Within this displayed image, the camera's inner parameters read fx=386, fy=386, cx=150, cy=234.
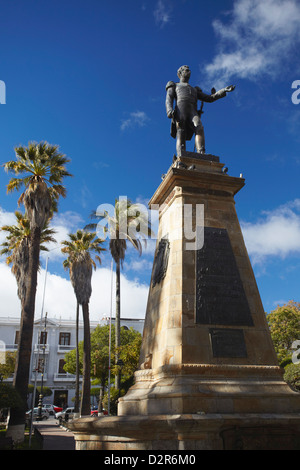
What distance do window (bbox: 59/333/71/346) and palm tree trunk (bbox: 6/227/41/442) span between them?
40036 mm

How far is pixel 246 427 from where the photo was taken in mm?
5945

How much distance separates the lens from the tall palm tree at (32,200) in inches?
650

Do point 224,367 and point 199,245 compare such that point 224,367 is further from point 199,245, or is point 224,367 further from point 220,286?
point 199,245

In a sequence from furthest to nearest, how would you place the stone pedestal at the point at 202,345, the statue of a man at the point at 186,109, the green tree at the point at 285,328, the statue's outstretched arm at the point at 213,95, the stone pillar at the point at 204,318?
the green tree at the point at 285,328, the statue's outstretched arm at the point at 213,95, the statue of a man at the point at 186,109, the stone pillar at the point at 204,318, the stone pedestal at the point at 202,345

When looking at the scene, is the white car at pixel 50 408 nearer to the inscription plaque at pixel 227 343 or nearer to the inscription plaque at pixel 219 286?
the inscription plaque at pixel 219 286

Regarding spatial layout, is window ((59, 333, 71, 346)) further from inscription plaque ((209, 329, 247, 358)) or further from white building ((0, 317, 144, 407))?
inscription plaque ((209, 329, 247, 358))

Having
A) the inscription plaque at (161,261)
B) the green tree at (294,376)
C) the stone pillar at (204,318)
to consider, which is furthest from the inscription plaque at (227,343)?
the green tree at (294,376)

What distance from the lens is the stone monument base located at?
565 centimetres

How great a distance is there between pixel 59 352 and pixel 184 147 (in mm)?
49295

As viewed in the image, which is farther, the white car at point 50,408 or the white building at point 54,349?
the white building at point 54,349

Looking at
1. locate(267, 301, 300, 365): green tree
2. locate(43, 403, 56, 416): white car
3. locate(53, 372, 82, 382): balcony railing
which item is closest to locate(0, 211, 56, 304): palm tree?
locate(267, 301, 300, 365): green tree

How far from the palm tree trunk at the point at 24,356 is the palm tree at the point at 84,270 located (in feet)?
26.8

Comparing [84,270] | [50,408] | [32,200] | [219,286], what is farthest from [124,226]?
[50,408]
